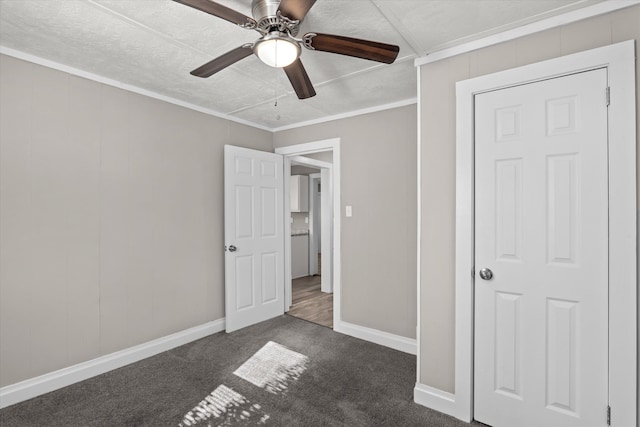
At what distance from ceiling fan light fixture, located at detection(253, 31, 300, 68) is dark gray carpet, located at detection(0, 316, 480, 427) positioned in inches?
83.0

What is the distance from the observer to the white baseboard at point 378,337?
9.93ft

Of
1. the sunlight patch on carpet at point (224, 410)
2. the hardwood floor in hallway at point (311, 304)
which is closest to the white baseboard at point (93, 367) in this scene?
the sunlight patch on carpet at point (224, 410)

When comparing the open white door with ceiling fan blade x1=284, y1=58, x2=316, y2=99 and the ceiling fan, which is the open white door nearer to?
ceiling fan blade x1=284, y1=58, x2=316, y2=99

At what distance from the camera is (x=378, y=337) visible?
3.22 m

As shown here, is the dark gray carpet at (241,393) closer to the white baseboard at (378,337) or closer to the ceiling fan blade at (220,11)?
the white baseboard at (378,337)

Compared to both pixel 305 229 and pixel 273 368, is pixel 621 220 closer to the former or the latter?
pixel 273 368

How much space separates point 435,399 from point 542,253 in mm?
1163

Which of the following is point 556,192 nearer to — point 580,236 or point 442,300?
point 580,236

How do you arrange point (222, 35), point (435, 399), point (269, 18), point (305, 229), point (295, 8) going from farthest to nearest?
point (305, 229), point (435, 399), point (222, 35), point (269, 18), point (295, 8)

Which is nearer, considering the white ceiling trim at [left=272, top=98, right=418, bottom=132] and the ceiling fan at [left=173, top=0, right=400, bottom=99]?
the ceiling fan at [left=173, top=0, right=400, bottom=99]

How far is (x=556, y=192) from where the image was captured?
Result: 175cm

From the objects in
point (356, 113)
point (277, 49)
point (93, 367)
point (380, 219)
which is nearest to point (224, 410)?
point (93, 367)

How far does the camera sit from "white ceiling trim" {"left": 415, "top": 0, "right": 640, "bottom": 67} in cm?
161

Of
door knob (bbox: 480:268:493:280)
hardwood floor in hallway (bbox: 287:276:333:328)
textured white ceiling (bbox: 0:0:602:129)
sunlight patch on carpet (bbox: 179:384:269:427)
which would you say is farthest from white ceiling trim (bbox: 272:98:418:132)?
sunlight patch on carpet (bbox: 179:384:269:427)
